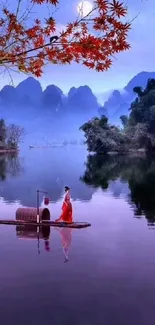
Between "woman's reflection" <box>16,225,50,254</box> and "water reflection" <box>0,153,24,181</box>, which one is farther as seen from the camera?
"water reflection" <box>0,153,24,181</box>

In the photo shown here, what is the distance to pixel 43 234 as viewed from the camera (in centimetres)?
2183

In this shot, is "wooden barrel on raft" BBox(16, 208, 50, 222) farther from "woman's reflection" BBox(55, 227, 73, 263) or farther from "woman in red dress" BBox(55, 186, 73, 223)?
"woman's reflection" BBox(55, 227, 73, 263)

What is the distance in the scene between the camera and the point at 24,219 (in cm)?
2328

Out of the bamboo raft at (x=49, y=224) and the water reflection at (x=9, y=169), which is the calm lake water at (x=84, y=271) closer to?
the bamboo raft at (x=49, y=224)

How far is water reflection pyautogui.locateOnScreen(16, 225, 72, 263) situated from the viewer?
19625 mm

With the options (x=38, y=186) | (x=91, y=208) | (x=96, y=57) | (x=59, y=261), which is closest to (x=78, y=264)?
(x=59, y=261)

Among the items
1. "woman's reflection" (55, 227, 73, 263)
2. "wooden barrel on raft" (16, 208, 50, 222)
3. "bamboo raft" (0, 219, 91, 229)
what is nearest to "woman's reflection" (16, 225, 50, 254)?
"bamboo raft" (0, 219, 91, 229)

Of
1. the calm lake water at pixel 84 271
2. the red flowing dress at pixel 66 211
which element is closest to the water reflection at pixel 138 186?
the calm lake water at pixel 84 271

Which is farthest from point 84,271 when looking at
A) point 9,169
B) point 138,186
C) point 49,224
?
point 9,169

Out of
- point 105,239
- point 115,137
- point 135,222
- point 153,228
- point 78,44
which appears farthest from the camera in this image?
point 115,137

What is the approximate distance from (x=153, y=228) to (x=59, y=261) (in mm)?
7252

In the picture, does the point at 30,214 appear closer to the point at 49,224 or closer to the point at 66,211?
the point at 49,224

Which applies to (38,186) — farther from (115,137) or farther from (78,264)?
(115,137)

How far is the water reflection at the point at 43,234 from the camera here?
773 inches
